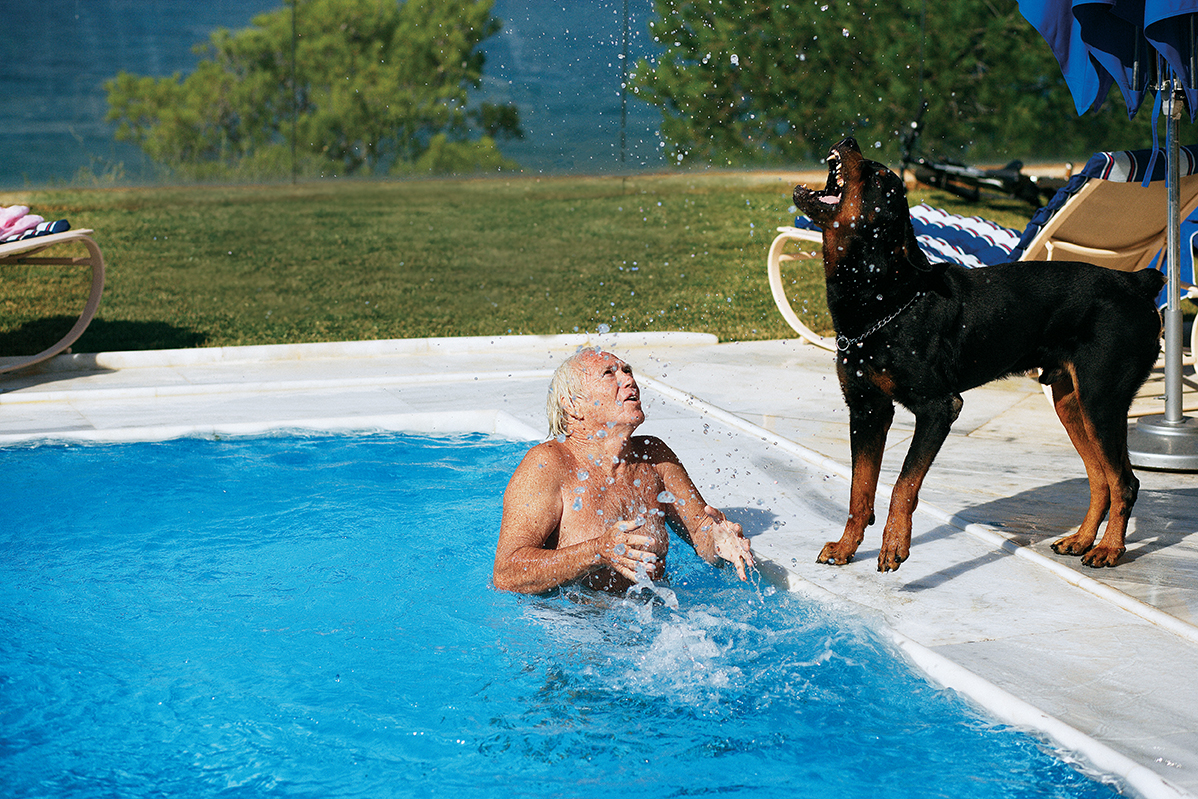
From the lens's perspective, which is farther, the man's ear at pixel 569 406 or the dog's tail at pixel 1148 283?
the dog's tail at pixel 1148 283

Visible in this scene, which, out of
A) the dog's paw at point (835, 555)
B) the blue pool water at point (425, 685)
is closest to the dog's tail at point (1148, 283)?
the dog's paw at point (835, 555)

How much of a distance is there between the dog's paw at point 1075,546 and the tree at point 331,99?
54.6ft

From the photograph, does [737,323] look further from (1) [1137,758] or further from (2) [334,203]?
(2) [334,203]

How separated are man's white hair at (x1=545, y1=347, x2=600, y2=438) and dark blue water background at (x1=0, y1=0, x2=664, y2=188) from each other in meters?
15.9

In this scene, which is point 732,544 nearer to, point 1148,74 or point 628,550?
point 628,550

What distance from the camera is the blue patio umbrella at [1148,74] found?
Result: 4973 mm

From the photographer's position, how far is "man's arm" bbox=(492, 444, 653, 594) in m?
3.61

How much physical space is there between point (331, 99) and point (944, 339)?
16.9 meters

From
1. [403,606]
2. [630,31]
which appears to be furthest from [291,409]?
[630,31]

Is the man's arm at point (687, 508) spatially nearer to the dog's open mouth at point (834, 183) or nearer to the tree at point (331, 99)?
the dog's open mouth at point (834, 183)

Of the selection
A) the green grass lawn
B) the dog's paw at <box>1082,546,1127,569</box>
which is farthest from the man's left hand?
the green grass lawn

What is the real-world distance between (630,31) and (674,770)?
17.5 metres

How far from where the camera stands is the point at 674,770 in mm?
3191

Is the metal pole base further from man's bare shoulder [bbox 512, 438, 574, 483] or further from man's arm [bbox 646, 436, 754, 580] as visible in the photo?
man's bare shoulder [bbox 512, 438, 574, 483]
